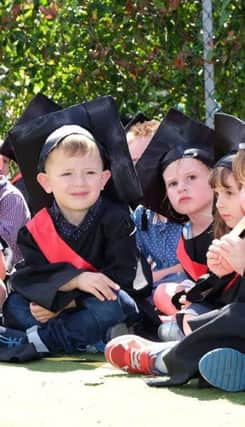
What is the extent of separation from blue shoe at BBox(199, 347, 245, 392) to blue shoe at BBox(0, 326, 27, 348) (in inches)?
61.3

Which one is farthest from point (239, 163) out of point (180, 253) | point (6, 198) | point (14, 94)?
point (14, 94)

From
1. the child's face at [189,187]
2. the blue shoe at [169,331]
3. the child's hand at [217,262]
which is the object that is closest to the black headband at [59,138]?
the child's face at [189,187]

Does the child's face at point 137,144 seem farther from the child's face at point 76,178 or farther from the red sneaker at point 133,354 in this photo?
the red sneaker at point 133,354

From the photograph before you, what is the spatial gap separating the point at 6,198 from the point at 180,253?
53.5 inches

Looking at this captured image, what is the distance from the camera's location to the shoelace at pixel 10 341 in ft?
16.7

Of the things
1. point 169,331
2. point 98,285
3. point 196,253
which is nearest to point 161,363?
point 169,331

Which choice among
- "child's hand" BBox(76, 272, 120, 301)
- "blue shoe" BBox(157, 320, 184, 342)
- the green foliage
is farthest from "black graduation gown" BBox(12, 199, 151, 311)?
the green foliage

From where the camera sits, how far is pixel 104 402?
353cm

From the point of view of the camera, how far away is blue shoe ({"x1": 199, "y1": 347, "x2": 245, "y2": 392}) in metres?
3.64

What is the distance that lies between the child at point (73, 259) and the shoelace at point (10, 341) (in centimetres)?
2

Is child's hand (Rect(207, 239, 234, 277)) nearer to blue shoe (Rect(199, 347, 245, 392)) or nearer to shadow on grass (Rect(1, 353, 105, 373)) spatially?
blue shoe (Rect(199, 347, 245, 392))

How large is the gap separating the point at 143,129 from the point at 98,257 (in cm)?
147

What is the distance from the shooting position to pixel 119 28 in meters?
8.47

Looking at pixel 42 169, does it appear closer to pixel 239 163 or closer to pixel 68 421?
pixel 239 163
